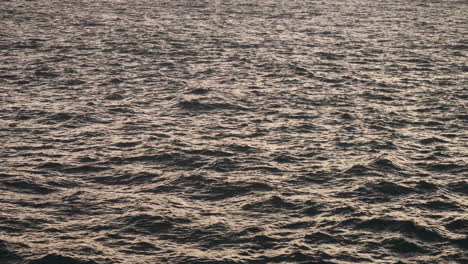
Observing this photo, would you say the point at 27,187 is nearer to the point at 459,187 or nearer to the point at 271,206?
the point at 271,206

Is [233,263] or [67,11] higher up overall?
[67,11]

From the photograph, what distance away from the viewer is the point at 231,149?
3234 centimetres

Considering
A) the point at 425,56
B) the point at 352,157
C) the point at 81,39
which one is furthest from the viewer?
the point at 81,39

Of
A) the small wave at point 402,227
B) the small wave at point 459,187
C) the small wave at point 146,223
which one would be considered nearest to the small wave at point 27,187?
the small wave at point 146,223

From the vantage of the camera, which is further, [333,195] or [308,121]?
[308,121]

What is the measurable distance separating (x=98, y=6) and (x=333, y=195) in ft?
226

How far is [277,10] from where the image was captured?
285 feet

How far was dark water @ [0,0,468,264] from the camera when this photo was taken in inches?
907

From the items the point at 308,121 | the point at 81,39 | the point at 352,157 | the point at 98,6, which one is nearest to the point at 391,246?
the point at 352,157

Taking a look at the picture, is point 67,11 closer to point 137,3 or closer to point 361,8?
point 137,3

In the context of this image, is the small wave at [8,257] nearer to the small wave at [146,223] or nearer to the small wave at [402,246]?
the small wave at [146,223]

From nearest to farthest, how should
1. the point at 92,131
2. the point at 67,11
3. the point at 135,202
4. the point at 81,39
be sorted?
the point at 135,202
the point at 92,131
the point at 81,39
the point at 67,11

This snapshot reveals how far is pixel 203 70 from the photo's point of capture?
48.7m

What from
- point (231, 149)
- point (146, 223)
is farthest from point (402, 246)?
point (231, 149)
